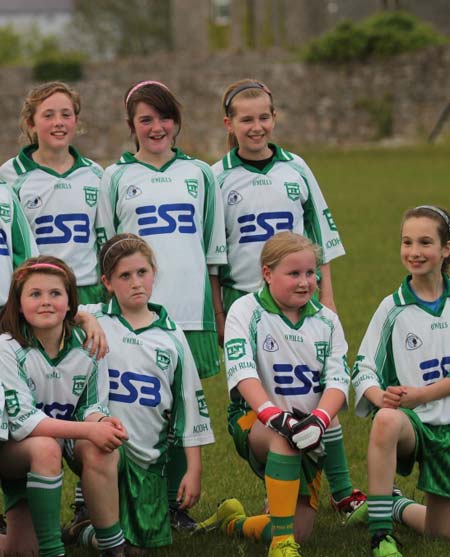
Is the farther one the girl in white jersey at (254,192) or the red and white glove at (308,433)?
the girl in white jersey at (254,192)

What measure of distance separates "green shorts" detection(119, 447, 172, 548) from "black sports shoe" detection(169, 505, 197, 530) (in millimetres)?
416

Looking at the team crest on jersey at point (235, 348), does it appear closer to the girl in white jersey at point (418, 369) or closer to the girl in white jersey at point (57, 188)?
the girl in white jersey at point (418, 369)

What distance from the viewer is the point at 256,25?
48.4 meters

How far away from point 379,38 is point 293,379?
3536cm

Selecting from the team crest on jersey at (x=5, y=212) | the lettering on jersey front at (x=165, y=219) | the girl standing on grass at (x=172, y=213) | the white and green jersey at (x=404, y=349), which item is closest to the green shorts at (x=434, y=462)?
the white and green jersey at (x=404, y=349)

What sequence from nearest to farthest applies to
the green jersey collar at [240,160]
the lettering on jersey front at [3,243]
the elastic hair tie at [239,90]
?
the lettering on jersey front at [3,243] → the elastic hair tie at [239,90] → the green jersey collar at [240,160]

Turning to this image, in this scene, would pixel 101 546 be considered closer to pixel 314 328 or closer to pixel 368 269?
pixel 314 328

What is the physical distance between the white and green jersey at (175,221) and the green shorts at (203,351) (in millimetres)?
44

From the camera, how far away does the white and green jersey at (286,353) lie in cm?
Result: 511

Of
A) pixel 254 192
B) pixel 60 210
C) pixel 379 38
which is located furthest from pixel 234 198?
pixel 379 38

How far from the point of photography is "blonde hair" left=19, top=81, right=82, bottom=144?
5.86m

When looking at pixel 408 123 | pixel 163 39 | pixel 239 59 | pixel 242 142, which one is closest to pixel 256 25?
pixel 239 59

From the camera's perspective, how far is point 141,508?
503 cm

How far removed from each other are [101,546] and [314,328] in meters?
1.20
